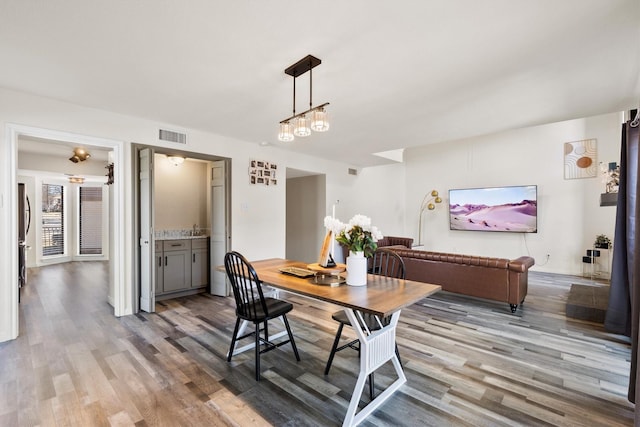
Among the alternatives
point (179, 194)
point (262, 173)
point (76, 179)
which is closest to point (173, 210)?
point (179, 194)

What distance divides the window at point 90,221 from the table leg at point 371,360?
841 cm

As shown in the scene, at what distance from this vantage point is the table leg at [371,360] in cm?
171

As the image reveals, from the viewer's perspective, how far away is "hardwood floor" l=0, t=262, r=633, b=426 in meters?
1.81

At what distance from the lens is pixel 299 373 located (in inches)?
89.7

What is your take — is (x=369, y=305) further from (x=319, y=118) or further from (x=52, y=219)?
(x=52, y=219)

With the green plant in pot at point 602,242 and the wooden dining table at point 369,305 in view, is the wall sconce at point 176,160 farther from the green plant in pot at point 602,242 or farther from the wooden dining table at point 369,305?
the green plant in pot at point 602,242

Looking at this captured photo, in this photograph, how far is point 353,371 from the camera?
2.30 meters

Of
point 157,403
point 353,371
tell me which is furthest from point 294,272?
point 157,403

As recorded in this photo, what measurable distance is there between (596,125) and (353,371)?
7.01 metres

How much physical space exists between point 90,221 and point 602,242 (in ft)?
38.3

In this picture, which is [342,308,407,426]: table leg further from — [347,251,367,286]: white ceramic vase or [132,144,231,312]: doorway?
[132,144,231,312]: doorway

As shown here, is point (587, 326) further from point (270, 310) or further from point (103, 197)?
point (103, 197)

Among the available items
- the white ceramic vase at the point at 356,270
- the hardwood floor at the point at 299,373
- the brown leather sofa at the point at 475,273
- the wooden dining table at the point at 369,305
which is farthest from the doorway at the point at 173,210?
the brown leather sofa at the point at 475,273

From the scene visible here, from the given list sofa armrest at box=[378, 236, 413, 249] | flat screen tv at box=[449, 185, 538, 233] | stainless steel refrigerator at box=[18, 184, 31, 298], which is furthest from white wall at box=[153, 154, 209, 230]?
flat screen tv at box=[449, 185, 538, 233]
